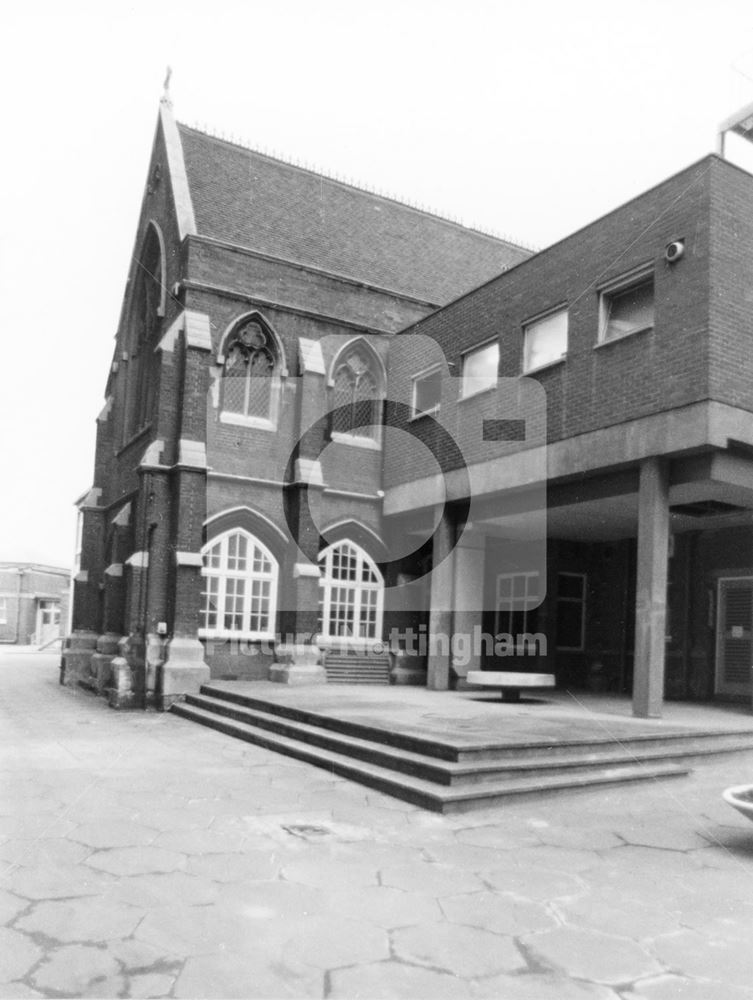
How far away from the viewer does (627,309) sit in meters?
13.4

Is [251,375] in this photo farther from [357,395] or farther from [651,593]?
[651,593]

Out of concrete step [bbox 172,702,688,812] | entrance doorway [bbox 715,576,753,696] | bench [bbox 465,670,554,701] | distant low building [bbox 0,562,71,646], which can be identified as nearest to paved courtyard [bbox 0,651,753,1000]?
concrete step [bbox 172,702,688,812]

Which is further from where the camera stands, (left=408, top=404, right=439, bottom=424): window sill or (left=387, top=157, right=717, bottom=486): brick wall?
(left=408, top=404, right=439, bottom=424): window sill

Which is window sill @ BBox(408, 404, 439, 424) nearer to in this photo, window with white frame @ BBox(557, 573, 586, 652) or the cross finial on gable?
window with white frame @ BBox(557, 573, 586, 652)

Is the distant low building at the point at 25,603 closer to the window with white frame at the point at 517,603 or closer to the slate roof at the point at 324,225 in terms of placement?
the slate roof at the point at 324,225

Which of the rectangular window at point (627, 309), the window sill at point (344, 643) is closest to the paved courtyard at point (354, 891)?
the rectangular window at point (627, 309)

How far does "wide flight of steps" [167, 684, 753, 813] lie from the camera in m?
8.23

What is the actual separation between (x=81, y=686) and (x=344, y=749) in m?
13.5

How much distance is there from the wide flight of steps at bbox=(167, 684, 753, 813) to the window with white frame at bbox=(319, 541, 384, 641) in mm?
7034

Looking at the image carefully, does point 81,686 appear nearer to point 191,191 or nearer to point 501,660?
point 501,660

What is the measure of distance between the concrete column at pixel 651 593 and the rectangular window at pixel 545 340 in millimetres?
2992

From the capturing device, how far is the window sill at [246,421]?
1780cm

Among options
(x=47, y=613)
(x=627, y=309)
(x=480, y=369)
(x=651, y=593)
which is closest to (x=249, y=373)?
(x=480, y=369)

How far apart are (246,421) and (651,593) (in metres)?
9.06
